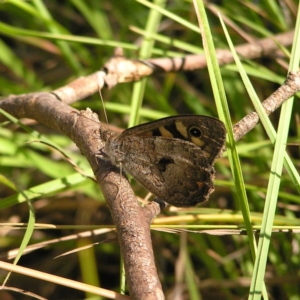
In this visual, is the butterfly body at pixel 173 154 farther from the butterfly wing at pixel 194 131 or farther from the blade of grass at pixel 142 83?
Result: the blade of grass at pixel 142 83

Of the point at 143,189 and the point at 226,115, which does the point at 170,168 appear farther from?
the point at 143,189

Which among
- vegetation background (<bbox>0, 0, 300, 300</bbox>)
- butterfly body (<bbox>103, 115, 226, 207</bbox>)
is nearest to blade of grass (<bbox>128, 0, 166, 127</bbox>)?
vegetation background (<bbox>0, 0, 300, 300</bbox>)

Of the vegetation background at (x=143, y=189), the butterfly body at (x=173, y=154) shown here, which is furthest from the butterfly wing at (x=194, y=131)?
the vegetation background at (x=143, y=189)

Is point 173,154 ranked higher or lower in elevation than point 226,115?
higher

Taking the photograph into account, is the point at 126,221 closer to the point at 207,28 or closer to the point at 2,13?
the point at 207,28

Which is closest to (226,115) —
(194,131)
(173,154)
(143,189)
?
(194,131)

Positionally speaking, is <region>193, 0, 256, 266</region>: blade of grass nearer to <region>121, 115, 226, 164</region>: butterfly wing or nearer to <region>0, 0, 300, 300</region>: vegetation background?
<region>121, 115, 226, 164</region>: butterfly wing

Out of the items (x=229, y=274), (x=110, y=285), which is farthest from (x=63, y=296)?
(x=229, y=274)
